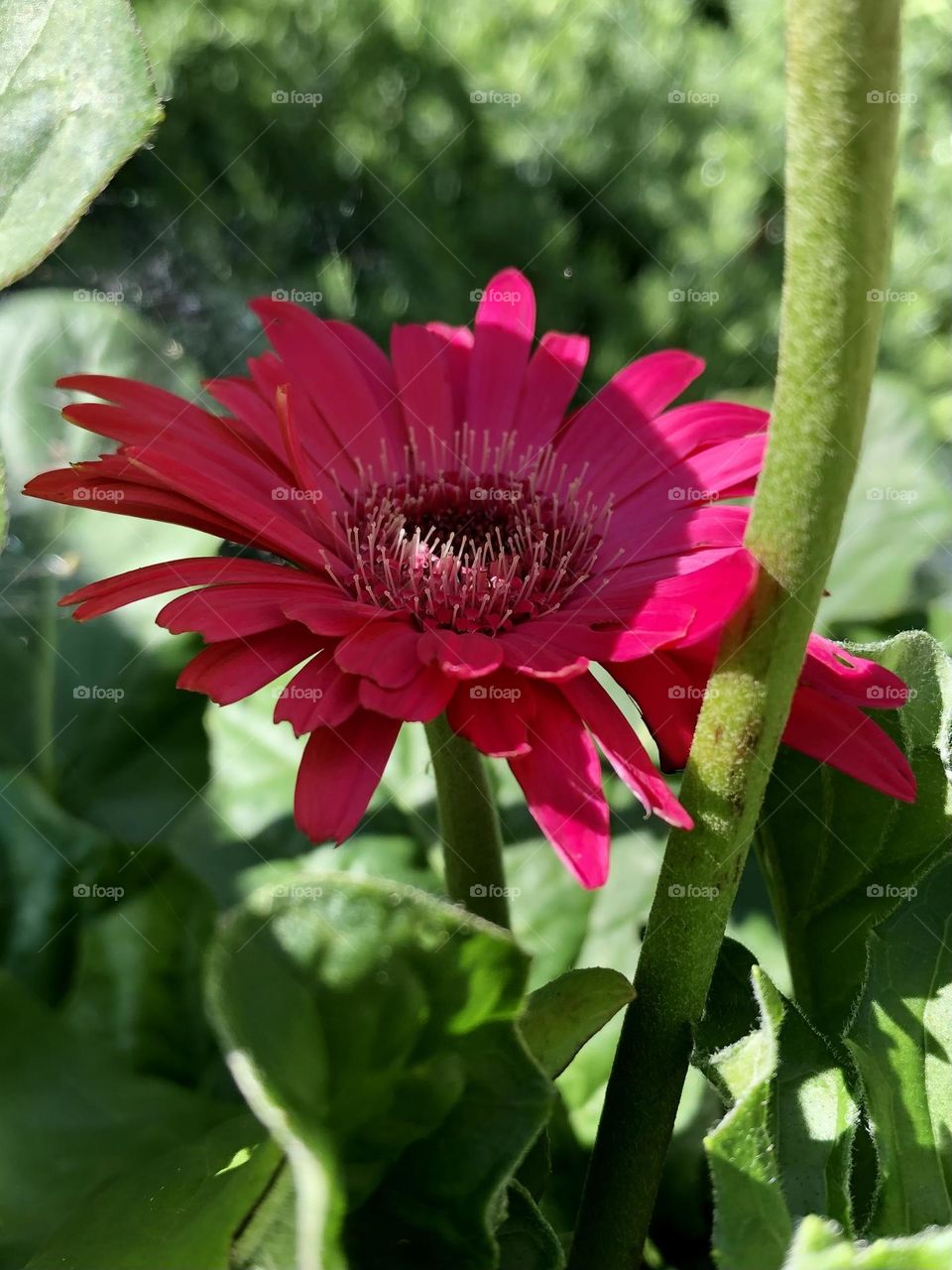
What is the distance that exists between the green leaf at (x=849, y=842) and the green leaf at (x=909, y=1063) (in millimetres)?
17

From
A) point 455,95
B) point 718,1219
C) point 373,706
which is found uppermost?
point 455,95

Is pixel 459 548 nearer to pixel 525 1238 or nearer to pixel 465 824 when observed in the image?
pixel 465 824

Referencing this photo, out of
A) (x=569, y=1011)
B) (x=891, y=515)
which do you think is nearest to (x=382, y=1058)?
(x=569, y=1011)

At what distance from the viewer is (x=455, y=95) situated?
1.88 m

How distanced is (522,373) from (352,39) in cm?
141

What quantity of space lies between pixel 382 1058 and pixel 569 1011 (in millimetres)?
67

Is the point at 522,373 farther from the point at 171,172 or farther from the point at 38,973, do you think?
the point at 171,172

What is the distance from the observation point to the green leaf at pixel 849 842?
418 mm

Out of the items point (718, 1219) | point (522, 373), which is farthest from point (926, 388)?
point (718, 1219)

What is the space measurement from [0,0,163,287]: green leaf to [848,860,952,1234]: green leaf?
291mm

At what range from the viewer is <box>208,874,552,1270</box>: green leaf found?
0.27 meters

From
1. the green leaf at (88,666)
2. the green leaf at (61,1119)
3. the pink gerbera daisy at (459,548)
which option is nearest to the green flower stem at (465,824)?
the pink gerbera daisy at (459,548)

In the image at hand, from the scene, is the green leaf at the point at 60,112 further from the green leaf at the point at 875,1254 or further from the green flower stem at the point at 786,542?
the green leaf at the point at 875,1254

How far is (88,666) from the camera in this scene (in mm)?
746
